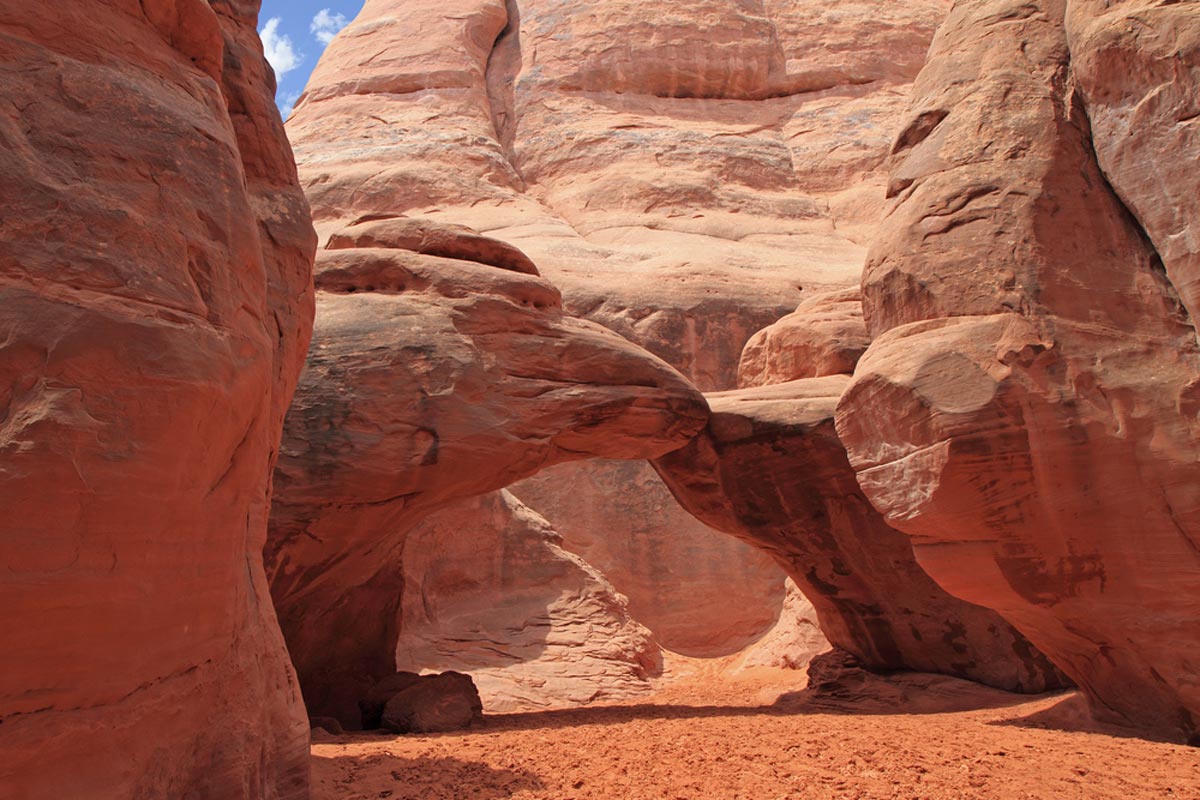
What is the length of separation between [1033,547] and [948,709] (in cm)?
207

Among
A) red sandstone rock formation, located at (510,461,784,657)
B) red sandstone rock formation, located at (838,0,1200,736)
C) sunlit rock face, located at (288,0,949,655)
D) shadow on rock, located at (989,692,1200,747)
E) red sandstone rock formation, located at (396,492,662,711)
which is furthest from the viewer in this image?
sunlit rock face, located at (288,0,949,655)

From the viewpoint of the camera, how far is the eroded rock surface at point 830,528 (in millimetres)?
8602

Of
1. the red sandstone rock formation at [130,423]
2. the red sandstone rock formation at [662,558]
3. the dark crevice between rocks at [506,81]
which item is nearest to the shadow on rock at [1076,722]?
the red sandstone rock formation at [130,423]

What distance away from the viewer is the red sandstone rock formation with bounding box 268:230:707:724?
7516 mm

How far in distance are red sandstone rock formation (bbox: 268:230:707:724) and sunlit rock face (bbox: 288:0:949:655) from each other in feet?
19.3

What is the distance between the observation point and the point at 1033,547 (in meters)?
6.50

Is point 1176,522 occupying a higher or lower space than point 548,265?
lower

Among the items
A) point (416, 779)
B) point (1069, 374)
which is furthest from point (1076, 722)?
point (416, 779)

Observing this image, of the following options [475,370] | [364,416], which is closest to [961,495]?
[475,370]

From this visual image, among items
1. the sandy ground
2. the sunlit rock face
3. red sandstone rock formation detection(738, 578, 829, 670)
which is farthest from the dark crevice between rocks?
the sandy ground

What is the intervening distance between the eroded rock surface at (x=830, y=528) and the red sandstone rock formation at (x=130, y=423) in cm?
502

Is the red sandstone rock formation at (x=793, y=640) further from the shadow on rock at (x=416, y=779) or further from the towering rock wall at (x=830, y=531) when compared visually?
the shadow on rock at (x=416, y=779)

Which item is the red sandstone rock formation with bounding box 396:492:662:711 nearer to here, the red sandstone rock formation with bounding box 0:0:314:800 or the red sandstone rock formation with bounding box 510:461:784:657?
the red sandstone rock formation with bounding box 510:461:784:657

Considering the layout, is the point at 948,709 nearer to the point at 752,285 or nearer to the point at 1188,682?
the point at 1188,682
